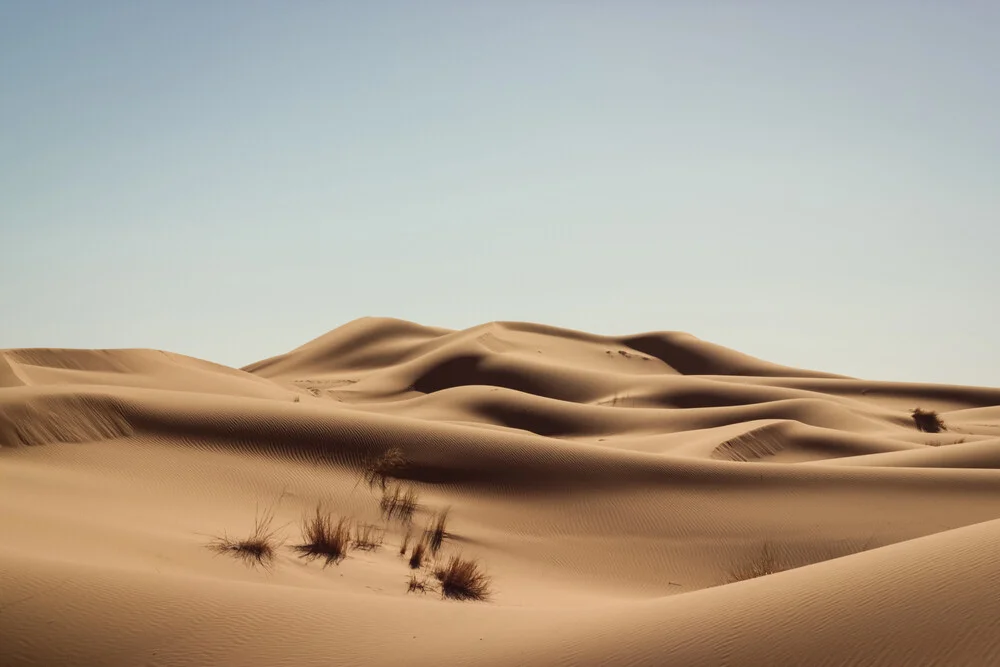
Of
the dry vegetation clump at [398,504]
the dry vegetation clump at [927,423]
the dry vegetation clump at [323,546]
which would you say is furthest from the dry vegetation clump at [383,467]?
the dry vegetation clump at [927,423]

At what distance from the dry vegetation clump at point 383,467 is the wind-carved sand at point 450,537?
0.04 meters

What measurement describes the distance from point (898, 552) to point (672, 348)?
2296 inches

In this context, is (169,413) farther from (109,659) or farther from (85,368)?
(85,368)

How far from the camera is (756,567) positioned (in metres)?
11.1

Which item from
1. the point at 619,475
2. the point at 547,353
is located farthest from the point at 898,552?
the point at 547,353

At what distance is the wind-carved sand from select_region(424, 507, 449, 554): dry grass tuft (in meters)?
0.04

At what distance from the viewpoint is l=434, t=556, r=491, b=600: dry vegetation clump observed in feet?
29.0

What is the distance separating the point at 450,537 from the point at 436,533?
1.06 feet

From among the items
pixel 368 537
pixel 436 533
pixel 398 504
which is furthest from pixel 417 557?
pixel 398 504

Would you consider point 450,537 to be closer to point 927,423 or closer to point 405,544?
point 405,544

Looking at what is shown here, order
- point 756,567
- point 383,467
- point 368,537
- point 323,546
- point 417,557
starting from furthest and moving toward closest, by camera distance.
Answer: point 383,467, point 756,567, point 368,537, point 417,557, point 323,546

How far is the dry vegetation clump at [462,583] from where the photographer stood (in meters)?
8.85

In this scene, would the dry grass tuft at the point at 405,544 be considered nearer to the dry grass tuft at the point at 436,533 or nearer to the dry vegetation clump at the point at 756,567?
the dry grass tuft at the point at 436,533

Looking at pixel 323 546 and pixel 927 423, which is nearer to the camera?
pixel 323 546
